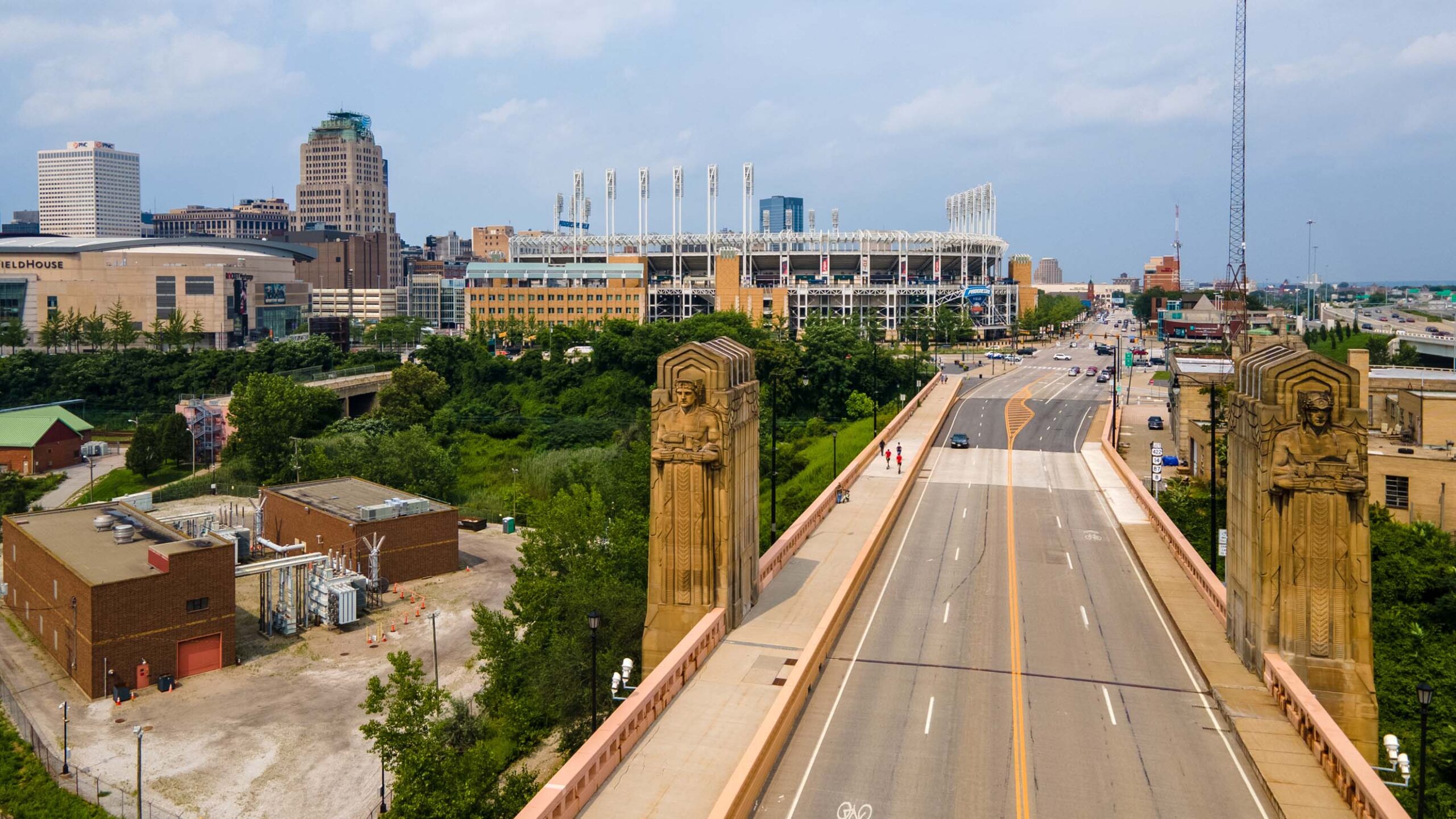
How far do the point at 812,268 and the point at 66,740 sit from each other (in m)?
167

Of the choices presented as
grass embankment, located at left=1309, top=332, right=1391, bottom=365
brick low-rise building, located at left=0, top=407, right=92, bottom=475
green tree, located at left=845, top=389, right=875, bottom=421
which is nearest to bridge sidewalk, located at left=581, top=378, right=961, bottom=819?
green tree, located at left=845, top=389, right=875, bottom=421

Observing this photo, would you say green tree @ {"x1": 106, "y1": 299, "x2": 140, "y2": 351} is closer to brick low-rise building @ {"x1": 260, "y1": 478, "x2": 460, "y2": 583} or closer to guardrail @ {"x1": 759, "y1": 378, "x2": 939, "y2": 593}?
brick low-rise building @ {"x1": 260, "y1": 478, "x2": 460, "y2": 583}

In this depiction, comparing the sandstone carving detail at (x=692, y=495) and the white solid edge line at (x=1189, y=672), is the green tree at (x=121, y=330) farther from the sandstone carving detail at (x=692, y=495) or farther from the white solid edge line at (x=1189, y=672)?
the white solid edge line at (x=1189, y=672)

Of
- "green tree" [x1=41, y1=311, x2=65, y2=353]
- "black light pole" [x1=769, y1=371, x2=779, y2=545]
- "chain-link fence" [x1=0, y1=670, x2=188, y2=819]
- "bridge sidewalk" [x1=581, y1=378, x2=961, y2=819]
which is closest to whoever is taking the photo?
"bridge sidewalk" [x1=581, y1=378, x2=961, y2=819]

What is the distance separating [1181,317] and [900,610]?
162341mm

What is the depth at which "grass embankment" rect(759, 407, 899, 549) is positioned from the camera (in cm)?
5706

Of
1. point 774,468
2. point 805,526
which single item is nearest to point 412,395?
point 774,468

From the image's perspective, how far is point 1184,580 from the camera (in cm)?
3378

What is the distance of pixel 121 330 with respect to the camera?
446ft

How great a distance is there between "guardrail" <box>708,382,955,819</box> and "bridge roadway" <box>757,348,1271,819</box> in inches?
13.6

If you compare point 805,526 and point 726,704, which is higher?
point 805,526

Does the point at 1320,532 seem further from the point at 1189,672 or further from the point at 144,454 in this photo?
the point at 144,454

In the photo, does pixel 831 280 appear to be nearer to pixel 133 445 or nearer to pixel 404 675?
pixel 133 445

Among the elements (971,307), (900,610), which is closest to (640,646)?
(900,610)
